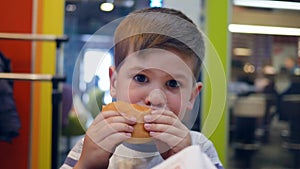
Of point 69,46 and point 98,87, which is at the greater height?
point 69,46

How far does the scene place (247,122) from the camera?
206 centimetres

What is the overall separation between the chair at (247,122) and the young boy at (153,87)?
1.66m

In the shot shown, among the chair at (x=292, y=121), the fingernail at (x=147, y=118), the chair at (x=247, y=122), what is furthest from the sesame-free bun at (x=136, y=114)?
the chair at (x=292, y=121)

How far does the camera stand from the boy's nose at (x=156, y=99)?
0.42m

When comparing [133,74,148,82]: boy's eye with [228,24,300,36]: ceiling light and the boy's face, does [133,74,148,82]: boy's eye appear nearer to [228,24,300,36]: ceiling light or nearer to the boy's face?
the boy's face

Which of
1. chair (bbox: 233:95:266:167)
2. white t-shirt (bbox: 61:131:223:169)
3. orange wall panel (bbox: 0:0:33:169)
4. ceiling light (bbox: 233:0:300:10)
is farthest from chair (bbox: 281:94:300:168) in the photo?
white t-shirt (bbox: 61:131:223:169)

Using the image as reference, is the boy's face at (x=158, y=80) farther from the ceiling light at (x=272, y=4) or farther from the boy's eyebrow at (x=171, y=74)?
the ceiling light at (x=272, y=4)

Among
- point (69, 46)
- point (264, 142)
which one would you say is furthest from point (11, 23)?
point (264, 142)

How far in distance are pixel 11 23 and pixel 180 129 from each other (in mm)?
1684

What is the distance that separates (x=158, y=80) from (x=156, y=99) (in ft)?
0.07

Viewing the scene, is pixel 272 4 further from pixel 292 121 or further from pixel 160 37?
pixel 160 37

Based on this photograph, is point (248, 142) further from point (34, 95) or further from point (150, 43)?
point (150, 43)

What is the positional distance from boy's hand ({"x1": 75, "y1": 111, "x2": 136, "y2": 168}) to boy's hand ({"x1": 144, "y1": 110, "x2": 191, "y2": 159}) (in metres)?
0.02

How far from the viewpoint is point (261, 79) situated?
208 cm
